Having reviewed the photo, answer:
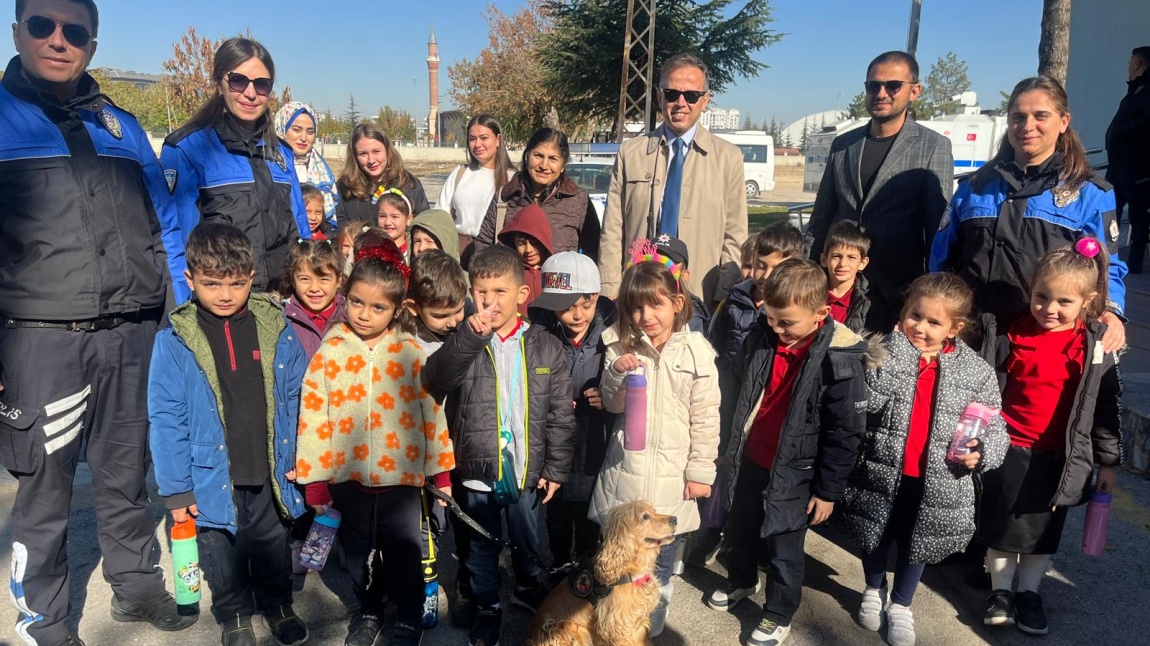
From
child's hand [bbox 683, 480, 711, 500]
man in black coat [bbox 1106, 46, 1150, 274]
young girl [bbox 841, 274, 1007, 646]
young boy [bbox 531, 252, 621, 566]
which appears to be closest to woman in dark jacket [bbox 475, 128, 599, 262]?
young boy [bbox 531, 252, 621, 566]

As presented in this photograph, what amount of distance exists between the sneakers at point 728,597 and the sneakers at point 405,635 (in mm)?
1251

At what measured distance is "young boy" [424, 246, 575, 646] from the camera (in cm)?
276

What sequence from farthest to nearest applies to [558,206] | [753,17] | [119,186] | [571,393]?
[753,17], [558,206], [571,393], [119,186]

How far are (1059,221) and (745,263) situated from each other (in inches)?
53.5

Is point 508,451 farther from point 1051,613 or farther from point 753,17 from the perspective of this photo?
point 753,17

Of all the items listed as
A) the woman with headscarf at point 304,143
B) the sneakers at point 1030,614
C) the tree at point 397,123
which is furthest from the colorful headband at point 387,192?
the tree at point 397,123

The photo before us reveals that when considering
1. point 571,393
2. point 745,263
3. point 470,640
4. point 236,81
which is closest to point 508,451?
point 571,393

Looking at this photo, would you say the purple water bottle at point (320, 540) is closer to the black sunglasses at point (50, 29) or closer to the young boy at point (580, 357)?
the young boy at point (580, 357)

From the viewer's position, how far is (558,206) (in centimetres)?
409

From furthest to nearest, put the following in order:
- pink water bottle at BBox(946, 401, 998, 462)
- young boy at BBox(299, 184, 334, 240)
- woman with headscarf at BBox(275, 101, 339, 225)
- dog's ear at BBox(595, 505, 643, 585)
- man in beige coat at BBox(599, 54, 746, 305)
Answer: woman with headscarf at BBox(275, 101, 339, 225) < young boy at BBox(299, 184, 334, 240) < man in beige coat at BBox(599, 54, 746, 305) < pink water bottle at BBox(946, 401, 998, 462) < dog's ear at BBox(595, 505, 643, 585)

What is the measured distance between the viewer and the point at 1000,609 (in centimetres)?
297

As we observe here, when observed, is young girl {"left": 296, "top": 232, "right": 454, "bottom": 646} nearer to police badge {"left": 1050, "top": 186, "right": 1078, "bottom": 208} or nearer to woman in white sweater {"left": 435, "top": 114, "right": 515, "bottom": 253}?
woman in white sweater {"left": 435, "top": 114, "right": 515, "bottom": 253}

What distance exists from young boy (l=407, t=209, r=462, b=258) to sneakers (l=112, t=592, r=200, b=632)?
1.94 meters

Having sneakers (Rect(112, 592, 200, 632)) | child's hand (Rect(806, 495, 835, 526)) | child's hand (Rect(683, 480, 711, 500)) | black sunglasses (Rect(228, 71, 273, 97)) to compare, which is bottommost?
sneakers (Rect(112, 592, 200, 632))
